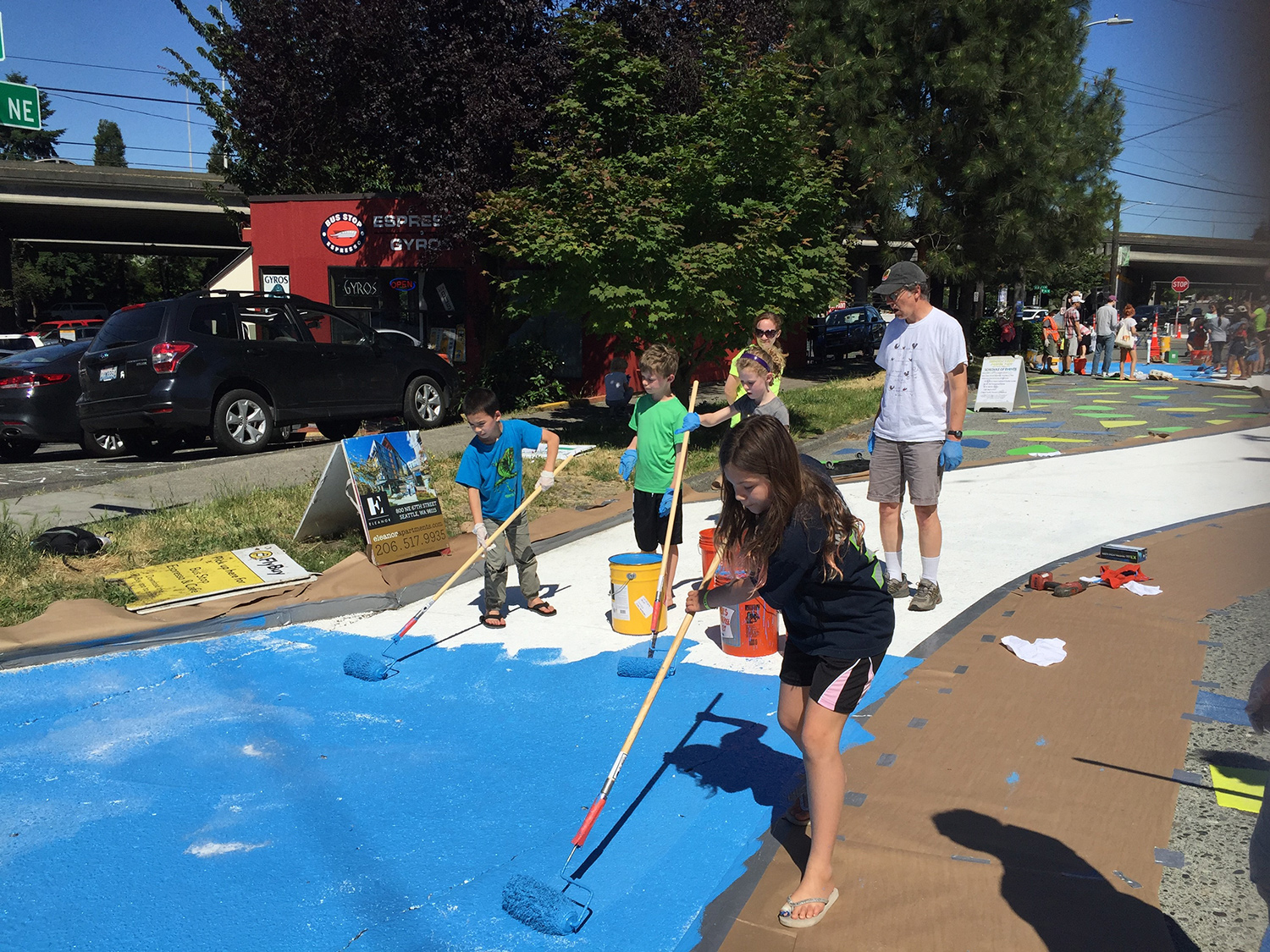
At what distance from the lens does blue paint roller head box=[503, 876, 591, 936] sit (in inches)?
118

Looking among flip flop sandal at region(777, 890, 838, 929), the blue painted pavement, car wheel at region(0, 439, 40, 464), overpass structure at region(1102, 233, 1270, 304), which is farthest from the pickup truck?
overpass structure at region(1102, 233, 1270, 304)

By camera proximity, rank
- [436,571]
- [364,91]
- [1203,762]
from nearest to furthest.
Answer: [1203,762]
[436,571]
[364,91]

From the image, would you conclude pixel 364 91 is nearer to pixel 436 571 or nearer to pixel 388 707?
pixel 436 571

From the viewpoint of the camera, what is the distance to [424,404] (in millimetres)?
13523

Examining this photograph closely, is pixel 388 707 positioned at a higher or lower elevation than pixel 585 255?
lower

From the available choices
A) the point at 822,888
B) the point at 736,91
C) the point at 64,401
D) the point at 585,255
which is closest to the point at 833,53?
the point at 736,91

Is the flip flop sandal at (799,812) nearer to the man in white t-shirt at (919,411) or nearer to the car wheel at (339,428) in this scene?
the man in white t-shirt at (919,411)

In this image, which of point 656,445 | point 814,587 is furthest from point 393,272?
point 814,587

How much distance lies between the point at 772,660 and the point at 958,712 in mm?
1257

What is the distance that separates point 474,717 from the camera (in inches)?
188

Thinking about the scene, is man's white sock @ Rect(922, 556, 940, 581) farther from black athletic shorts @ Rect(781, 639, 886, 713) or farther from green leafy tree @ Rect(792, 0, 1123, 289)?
green leafy tree @ Rect(792, 0, 1123, 289)

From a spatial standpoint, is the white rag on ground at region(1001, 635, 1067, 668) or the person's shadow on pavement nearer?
the person's shadow on pavement

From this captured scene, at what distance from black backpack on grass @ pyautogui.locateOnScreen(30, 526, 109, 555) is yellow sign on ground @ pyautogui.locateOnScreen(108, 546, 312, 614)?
0.52 meters

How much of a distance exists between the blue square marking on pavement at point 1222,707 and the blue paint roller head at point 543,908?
2932mm
